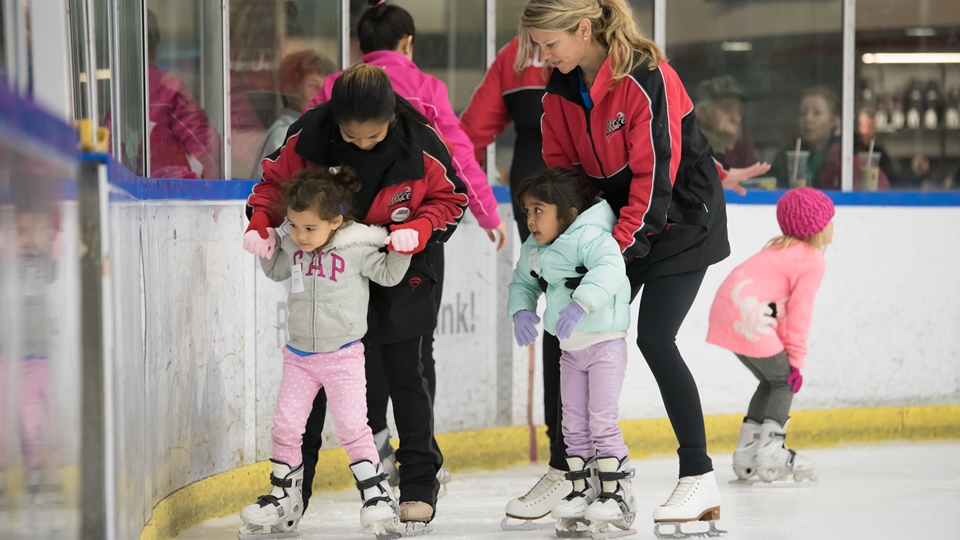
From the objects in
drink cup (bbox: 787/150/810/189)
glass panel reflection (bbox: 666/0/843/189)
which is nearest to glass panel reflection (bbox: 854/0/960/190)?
glass panel reflection (bbox: 666/0/843/189)

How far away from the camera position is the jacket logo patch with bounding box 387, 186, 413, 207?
303 cm

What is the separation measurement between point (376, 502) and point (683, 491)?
30.6 inches

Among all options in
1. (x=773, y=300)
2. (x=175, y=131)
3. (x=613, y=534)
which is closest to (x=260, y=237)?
(x=175, y=131)

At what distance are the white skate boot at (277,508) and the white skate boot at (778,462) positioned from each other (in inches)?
67.4

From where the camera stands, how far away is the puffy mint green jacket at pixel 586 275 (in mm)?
2887

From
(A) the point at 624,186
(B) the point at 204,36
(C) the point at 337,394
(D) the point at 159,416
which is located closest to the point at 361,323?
(C) the point at 337,394

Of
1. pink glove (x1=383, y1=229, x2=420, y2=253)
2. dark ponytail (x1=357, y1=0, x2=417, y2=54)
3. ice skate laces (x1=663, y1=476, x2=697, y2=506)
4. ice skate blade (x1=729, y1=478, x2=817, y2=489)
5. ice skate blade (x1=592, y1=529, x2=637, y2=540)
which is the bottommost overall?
ice skate blade (x1=729, y1=478, x2=817, y2=489)

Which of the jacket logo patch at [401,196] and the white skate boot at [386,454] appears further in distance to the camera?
the white skate boot at [386,454]

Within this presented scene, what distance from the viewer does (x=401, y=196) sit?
3039 mm

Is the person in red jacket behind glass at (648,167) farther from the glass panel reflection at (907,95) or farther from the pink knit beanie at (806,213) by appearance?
the glass panel reflection at (907,95)

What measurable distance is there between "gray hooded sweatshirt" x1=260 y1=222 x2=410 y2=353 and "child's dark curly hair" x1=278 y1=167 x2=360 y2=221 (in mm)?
79

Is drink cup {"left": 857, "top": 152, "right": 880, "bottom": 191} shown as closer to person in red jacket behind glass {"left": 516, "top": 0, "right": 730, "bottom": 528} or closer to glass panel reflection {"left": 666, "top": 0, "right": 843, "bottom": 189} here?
glass panel reflection {"left": 666, "top": 0, "right": 843, "bottom": 189}

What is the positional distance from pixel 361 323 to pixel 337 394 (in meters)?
0.19

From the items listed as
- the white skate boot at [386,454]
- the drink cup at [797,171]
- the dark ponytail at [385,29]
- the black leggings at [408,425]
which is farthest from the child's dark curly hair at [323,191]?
the drink cup at [797,171]
